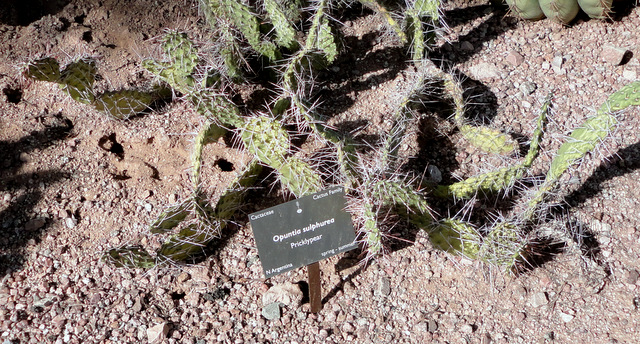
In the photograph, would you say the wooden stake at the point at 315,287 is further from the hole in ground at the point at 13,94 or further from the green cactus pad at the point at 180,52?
the hole in ground at the point at 13,94

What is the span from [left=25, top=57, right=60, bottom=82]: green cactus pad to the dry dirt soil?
0.25 metres

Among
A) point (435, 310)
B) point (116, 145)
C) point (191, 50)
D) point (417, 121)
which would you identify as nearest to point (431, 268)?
point (435, 310)

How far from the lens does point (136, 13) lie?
3531 mm

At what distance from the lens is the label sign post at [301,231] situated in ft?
7.44

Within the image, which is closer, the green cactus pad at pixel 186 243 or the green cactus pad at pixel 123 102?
the green cactus pad at pixel 186 243

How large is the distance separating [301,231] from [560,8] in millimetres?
2008

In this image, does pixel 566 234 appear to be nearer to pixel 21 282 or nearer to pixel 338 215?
pixel 338 215

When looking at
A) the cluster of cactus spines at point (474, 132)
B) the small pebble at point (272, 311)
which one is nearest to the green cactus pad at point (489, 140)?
the cluster of cactus spines at point (474, 132)

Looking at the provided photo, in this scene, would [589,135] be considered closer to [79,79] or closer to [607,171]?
[607,171]

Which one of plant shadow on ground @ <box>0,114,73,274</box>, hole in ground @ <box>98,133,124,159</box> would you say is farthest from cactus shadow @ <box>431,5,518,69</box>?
plant shadow on ground @ <box>0,114,73,274</box>

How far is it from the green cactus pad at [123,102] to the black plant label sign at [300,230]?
46.1 inches

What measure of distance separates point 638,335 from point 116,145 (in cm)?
251

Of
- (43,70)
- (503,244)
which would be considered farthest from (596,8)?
(43,70)

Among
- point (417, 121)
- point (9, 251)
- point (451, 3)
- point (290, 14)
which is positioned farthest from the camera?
point (451, 3)
